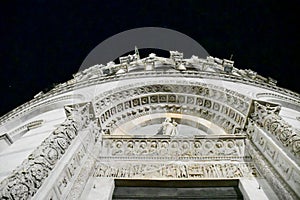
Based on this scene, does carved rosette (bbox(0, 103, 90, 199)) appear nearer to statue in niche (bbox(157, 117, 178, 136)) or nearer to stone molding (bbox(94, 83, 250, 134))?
stone molding (bbox(94, 83, 250, 134))

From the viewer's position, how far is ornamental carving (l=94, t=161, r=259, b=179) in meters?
6.33

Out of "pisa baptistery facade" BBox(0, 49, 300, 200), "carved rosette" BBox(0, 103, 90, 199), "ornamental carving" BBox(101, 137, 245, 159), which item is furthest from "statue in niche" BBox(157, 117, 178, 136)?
"carved rosette" BBox(0, 103, 90, 199)

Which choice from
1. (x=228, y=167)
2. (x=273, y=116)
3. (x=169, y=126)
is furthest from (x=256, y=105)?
(x=169, y=126)

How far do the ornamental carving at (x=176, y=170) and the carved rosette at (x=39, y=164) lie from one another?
103 centimetres

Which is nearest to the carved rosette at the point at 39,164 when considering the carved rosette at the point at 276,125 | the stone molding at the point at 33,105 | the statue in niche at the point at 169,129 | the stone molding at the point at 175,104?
the stone molding at the point at 175,104

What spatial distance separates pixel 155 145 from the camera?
7352 millimetres

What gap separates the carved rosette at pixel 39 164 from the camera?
156 inches

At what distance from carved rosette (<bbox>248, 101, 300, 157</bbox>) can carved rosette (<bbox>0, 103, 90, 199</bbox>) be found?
12.0 feet

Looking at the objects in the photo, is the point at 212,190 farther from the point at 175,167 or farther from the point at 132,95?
the point at 132,95

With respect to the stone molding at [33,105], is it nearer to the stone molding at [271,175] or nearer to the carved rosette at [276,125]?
the carved rosette at [276,125]

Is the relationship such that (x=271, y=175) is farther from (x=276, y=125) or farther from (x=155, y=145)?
(x=155, y=145)

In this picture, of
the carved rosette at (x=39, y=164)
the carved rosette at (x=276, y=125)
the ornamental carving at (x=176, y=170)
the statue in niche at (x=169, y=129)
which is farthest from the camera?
the statue in niche at (x=169, y=129)

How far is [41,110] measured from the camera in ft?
35.6

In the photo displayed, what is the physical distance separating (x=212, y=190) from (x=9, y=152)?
4.70m
